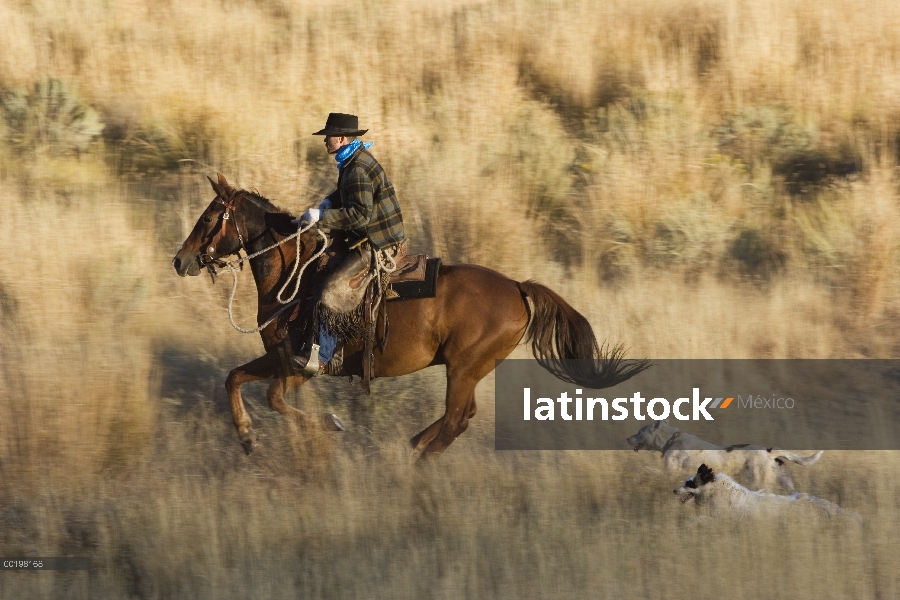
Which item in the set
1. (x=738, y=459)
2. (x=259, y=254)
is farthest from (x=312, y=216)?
(x=738, y=459)

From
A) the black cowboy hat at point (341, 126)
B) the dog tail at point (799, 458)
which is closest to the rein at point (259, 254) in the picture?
the black cowboy hat at point (341, 126)

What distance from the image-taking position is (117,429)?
1016 centimetres

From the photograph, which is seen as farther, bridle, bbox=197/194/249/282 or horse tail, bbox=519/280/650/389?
horse tail, bbox=519/280/650/389

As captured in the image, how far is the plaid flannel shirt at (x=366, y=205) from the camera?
8.63 metres

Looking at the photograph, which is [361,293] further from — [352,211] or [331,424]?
[331,424]

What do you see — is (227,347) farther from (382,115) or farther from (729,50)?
(729,50)

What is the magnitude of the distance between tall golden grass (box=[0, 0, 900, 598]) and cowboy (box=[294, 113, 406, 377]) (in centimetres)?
128

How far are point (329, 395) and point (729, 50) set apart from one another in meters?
7.43

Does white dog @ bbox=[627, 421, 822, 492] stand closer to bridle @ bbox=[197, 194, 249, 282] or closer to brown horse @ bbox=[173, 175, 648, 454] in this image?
brown horse @ bbox=[173, 175, 648, 454]

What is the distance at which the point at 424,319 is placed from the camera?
29.5ft

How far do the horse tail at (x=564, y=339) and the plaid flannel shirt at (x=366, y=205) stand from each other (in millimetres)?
1191

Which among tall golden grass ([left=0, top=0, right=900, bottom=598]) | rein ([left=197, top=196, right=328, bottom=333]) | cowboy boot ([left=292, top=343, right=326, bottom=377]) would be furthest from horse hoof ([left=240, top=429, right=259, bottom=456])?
rein ([left=197, top=196, right=328, bottom=333])

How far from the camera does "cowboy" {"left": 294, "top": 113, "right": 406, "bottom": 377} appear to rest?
28.3 ft

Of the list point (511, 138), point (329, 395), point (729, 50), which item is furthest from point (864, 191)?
point (329, 395)
